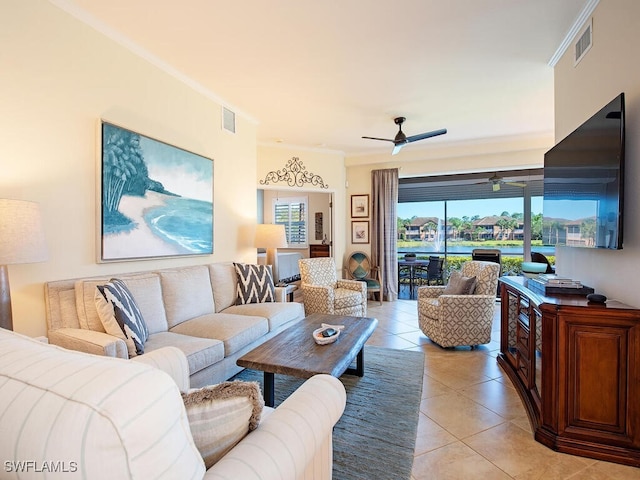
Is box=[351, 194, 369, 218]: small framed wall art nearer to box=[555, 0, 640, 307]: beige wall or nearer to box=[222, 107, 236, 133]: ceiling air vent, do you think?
box=[222, 107, 236, 133]: ceiling air vent

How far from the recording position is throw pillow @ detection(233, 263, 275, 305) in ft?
12.0

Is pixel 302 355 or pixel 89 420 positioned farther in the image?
pixel 302 355

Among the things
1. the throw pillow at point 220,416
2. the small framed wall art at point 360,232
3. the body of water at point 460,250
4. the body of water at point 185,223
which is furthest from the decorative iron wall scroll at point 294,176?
the throw pillow at point 220,416

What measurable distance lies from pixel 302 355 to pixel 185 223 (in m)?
2.00

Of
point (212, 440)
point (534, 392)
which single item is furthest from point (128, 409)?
point (534, 392)

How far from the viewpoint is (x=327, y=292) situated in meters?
4.26

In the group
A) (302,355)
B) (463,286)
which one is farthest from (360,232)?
(302,355)

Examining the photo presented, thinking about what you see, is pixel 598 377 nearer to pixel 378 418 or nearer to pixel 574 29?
pixel 378 418

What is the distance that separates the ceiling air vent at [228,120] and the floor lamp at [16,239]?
2518mm

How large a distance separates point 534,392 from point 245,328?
7.15ft

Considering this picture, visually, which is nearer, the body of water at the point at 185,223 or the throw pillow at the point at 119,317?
the throw pillow at the point at 119,317

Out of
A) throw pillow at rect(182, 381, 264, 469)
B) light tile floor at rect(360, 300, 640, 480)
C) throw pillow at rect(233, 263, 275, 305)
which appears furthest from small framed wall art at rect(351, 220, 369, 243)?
throw pillow at rect(182, 381, 264, 469)

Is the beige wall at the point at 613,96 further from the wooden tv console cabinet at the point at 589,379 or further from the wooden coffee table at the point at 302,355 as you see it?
the wooden coffee table at the point at 302,355

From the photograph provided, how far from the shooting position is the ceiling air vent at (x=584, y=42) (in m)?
2.37
